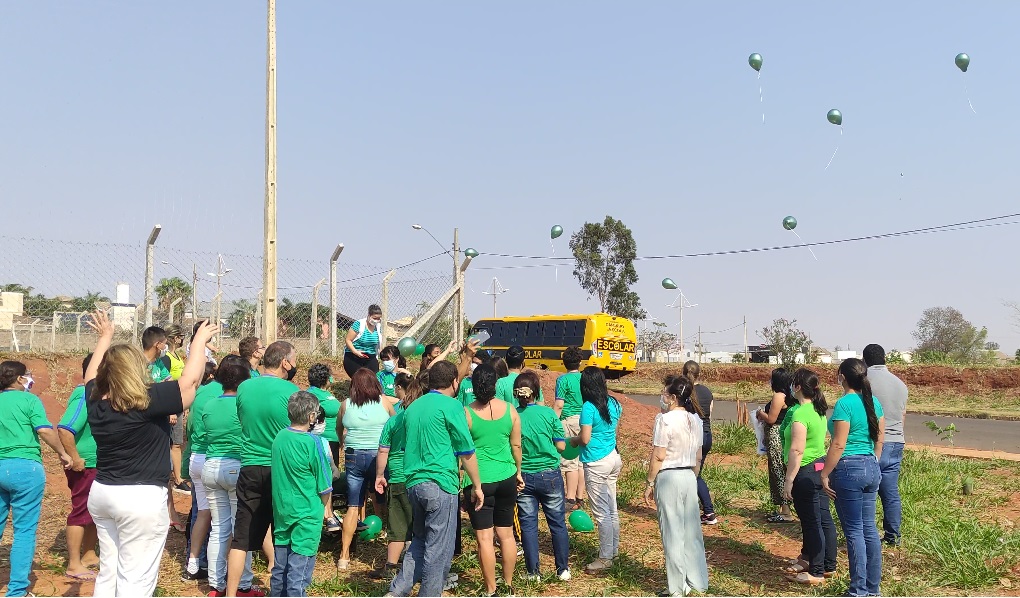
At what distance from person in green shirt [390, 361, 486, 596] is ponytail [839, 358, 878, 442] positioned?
9.21 feet

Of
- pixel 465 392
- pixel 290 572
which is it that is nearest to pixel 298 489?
pixel 290 572

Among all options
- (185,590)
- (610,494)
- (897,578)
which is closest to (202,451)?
(185,590)

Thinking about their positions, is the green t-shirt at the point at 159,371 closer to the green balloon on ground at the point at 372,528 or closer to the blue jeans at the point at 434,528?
the green balloon on ground at the point at 372,528

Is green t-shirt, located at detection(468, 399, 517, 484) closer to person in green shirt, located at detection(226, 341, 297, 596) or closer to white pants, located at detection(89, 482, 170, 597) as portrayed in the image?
person in green shirt, located at detection(226, 341, 297, 596)

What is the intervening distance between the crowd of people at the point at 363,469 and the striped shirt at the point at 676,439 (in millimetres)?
11

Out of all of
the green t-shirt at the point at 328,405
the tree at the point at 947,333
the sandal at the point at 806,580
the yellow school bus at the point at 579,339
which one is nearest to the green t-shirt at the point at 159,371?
the green t-shirt at the point at 328,405

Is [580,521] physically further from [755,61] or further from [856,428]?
[755,61]

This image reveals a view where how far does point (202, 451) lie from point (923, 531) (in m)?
6.44

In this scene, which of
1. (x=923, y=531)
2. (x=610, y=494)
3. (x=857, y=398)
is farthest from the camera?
(x=923, y=531)

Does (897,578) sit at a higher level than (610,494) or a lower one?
lower

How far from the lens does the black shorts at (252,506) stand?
5.71m

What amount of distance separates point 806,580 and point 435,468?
3294 millimetres

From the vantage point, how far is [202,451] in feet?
20.9

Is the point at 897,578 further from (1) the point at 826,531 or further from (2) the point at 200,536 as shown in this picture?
(2) the point at 200,536
